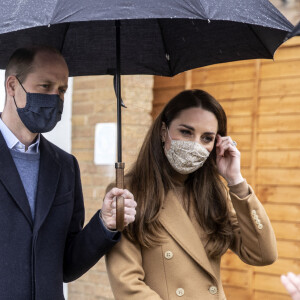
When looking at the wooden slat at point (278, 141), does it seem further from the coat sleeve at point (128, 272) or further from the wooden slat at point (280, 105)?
the coat sleeve at point (128, 272)

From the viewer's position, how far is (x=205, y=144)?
2.88 metres

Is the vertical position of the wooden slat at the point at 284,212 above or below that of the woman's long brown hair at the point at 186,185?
below

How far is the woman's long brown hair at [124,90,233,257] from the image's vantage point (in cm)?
283

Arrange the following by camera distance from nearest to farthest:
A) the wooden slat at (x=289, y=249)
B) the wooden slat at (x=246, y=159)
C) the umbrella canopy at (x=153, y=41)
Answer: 1. the umbrella canopy at (x=153, y=41)
2. the wooden slat at (x=289, y=249)
3. the wooden slat at (x=246, y=159)

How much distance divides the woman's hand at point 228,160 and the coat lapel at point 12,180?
3.08ft

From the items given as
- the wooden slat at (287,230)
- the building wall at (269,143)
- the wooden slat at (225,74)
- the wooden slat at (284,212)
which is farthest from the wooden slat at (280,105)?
the wooden slat at (287,230)

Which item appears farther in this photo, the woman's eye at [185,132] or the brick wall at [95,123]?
the brick wall at [95,123]

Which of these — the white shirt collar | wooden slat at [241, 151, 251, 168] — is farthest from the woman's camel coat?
wooden slat at [241, 151, 251, 168]

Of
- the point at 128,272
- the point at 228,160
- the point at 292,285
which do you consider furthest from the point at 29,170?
the point at 292,285

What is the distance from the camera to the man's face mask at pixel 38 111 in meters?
2.59

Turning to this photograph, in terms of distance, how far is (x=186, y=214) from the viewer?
9.55ft

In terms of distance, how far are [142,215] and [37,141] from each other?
1.84ft

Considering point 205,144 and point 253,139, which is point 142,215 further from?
point 253,139

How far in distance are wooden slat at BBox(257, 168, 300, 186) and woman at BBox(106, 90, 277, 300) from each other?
65.1 inches
